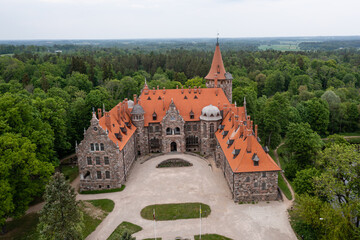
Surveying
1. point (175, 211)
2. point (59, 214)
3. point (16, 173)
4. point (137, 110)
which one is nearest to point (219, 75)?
point (137, 110)

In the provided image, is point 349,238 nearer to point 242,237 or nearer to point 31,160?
point 242,237

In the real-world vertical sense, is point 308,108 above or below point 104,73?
below

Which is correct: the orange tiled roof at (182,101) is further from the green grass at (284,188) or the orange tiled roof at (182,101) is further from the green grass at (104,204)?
the green grass at (104,204)

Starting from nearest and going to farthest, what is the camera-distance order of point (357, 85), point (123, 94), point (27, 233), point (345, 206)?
point (345, 206) < point (27, 233) < point (123, 94) < point (357, 85)

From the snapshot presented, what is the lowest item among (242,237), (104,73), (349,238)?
(242,237)

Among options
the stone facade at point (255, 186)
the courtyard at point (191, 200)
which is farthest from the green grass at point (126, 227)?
the stone facade at point (255, 186)

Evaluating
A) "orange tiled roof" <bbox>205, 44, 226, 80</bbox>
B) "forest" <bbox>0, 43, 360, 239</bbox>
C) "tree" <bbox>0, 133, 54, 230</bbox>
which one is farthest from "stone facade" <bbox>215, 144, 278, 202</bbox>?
"orange tiled roof" <bbox>205, 44, 226, 80</bbox>

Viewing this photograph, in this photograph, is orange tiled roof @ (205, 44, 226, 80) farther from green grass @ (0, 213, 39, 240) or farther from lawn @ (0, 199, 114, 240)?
green grass @ (0, 213, 39, 240)

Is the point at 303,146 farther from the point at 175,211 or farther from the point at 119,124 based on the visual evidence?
the point at 119,124

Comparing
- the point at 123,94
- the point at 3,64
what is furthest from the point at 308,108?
the point at 3,64
